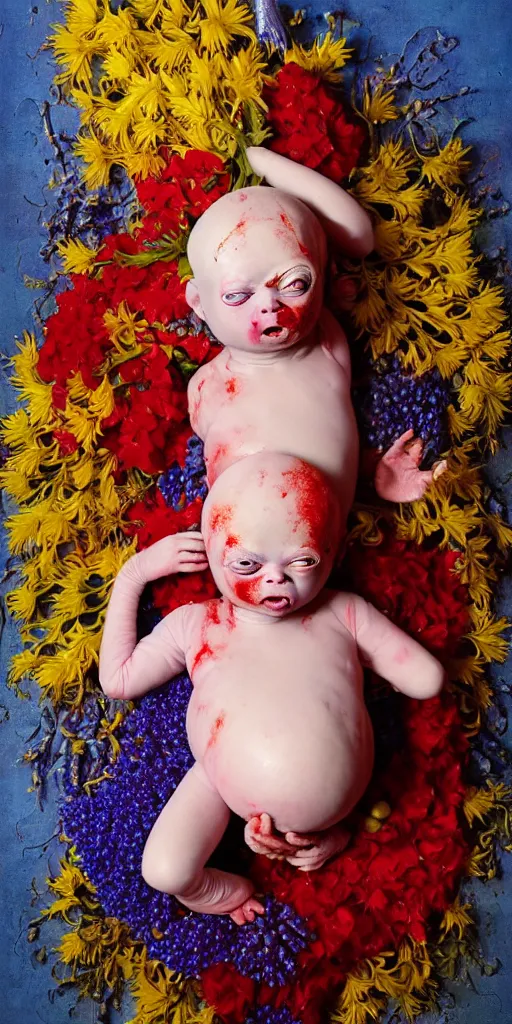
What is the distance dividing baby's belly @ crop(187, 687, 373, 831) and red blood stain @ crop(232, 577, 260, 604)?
122 millimetres

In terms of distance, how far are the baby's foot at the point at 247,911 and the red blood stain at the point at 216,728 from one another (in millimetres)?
254

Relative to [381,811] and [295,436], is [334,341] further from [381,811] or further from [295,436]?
[381,811]

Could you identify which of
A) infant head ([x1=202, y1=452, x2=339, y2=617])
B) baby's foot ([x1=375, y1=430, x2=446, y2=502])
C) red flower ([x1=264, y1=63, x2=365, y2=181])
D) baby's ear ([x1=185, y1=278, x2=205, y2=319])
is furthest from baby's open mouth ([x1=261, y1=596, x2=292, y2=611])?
red flower ([x1=264, y1=63, x2=365, y2=181])

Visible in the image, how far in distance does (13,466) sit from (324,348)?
53cm

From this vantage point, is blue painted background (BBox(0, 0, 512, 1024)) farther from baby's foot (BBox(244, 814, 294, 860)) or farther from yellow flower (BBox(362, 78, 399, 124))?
baby's foot (BBox(244, 814, 294, 860))

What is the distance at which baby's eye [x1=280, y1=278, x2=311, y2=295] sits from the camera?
1.42 m

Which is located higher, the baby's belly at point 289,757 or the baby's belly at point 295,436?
the baby's belly at point 295,436

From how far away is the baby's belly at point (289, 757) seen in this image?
136 centimetres

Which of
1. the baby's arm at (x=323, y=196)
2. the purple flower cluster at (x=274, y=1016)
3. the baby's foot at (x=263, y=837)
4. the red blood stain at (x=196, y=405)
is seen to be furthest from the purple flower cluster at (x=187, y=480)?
the purple flower cluster at (x=274, y=1016)

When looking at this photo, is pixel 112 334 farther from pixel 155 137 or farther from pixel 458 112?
pixel 458 112

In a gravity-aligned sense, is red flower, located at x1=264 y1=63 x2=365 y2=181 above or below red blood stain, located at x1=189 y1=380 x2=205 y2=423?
above

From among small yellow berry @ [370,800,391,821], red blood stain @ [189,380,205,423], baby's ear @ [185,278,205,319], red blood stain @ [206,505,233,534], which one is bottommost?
small yellow berry @ [370,800,391,821]

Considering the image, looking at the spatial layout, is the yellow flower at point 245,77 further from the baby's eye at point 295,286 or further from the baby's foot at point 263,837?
the baby's foot at point 263,837

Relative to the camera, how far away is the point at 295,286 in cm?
142
